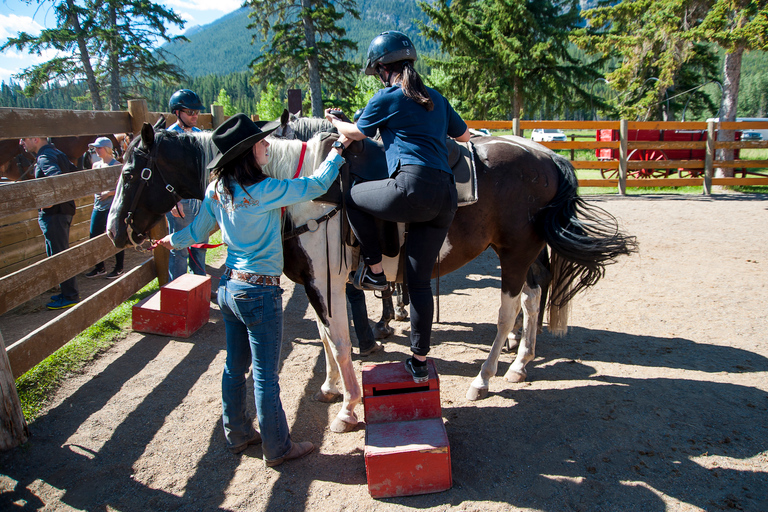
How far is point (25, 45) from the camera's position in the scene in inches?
803

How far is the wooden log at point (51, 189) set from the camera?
324 cm

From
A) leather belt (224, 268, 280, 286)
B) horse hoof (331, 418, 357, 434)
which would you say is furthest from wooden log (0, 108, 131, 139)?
horse hoof (331, 418, 357, 434)

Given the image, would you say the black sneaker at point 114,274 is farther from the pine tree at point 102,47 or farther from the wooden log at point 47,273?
the pine tree at point 102,47

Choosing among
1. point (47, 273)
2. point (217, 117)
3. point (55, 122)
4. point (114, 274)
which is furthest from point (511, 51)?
point (47, 273)

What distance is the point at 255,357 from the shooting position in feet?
8.61

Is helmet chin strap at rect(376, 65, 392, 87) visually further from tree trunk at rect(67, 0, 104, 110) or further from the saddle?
tree trunk at rect(67, 0, 104, 110)

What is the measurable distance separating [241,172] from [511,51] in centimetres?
2370

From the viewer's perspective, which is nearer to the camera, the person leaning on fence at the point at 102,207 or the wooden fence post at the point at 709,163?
the person leaning on fence at the point at 102,207

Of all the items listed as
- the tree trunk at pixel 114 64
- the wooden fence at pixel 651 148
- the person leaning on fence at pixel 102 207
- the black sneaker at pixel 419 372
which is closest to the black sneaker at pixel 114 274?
the person leaning on fence at pixel 102 207

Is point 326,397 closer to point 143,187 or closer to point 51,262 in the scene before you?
point 143,187

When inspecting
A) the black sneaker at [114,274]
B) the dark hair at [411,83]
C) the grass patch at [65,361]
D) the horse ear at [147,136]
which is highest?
the dark hair at [411,83]

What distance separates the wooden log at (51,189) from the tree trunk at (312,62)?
1744 cm

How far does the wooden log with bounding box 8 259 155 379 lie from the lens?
340 centimetres

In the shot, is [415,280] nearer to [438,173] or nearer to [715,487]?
[438,173]
